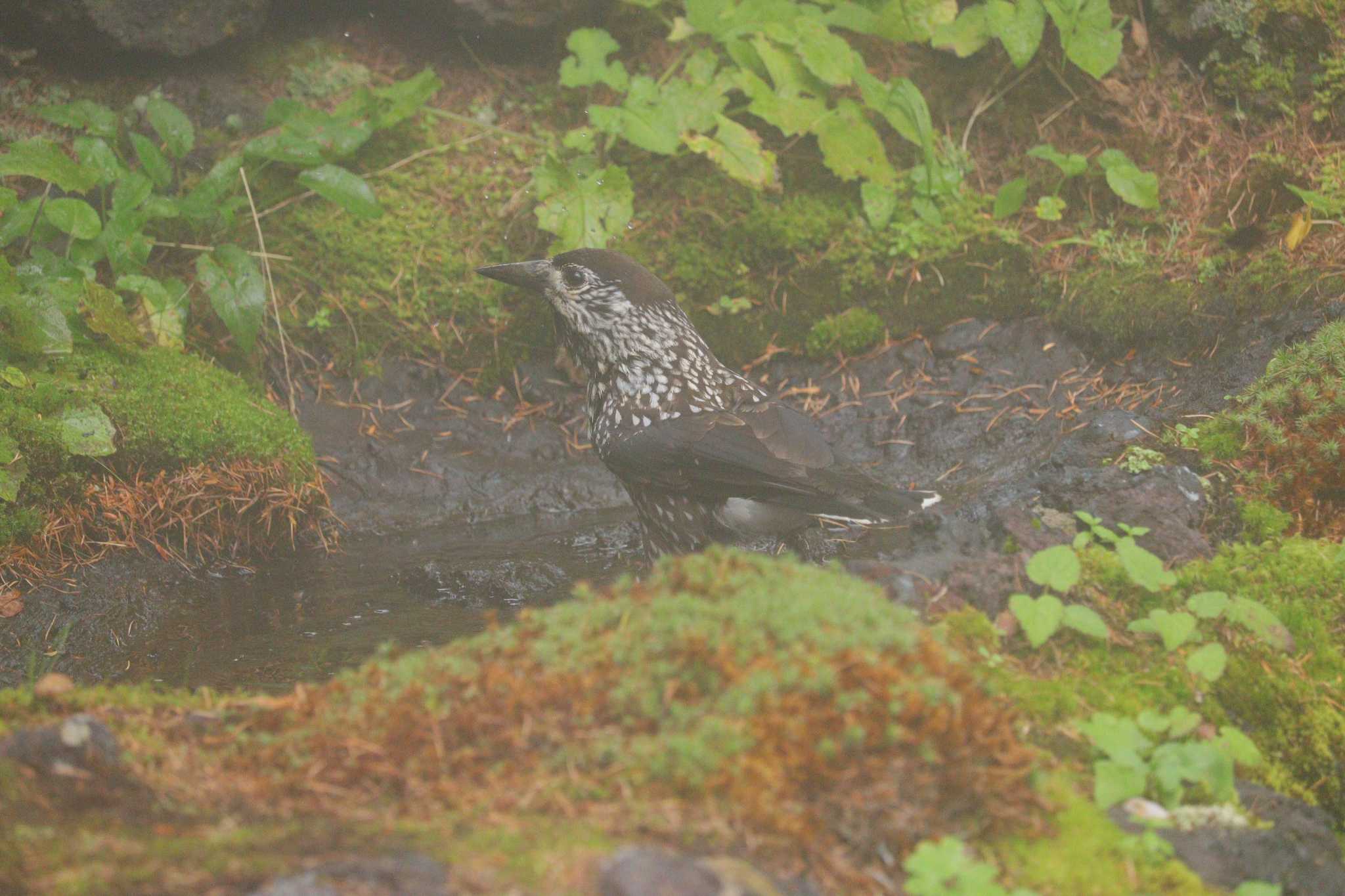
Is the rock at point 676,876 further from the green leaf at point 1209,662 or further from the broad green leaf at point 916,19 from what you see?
the broad green leaf at point 916,19

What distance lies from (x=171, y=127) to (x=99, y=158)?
18.4 inches

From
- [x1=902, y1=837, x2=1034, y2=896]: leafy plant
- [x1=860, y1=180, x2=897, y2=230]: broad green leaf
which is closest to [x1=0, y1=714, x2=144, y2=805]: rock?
[x1=902, y1=837, x2=1034, y2=896]: leafy plant

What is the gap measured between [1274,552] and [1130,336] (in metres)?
2.52

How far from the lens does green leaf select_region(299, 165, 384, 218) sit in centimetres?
644

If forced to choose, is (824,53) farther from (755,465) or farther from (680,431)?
(755,465)

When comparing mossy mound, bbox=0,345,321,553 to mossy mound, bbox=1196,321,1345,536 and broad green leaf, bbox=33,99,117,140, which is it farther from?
mossy mound, bbox=1196,321,1345,536

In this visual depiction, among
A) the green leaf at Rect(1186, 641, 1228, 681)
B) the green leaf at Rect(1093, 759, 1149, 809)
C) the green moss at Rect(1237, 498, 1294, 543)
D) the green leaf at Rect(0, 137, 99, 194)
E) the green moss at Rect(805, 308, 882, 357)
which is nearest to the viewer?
the green leaf at Rect(1093, 759, 1149, 809)

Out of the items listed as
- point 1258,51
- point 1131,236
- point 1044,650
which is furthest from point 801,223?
point 1044,650

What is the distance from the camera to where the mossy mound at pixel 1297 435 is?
4.29m

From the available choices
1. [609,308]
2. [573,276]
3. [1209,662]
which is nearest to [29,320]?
[573,276]

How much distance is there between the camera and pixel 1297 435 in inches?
175

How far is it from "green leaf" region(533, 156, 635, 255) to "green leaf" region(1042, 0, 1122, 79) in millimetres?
2750

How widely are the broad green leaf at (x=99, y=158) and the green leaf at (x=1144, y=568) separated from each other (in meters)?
5.54

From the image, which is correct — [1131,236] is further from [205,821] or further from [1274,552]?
[205,821]
